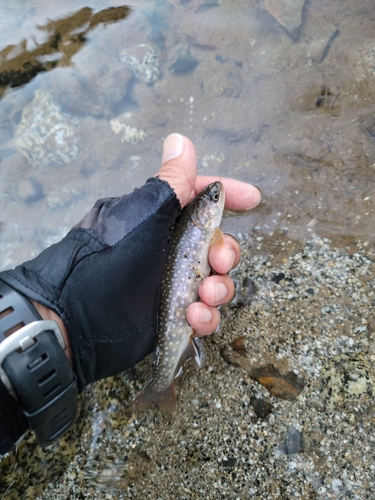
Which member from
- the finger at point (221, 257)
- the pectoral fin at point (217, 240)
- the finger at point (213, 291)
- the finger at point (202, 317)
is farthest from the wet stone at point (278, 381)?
the pectoral fin at point (217, 240)

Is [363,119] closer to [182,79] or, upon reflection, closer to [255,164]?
[255,164]

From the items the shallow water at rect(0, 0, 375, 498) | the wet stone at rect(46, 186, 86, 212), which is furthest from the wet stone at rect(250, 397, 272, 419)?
the wet stone at rect(46, 186, 86, 212)

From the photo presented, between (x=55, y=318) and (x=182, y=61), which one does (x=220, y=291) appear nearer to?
(x=55, y=318)

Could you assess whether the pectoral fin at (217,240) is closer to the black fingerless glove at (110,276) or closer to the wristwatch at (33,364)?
the black fingerless glove at (110,276)

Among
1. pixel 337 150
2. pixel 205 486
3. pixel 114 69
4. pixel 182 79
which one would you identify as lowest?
pixel 205 486

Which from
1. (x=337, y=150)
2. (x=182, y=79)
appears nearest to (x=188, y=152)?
(x=337, y=150)

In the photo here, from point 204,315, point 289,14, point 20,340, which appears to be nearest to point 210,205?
point 204,315

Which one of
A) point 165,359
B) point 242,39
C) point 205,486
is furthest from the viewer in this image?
point 242,39
